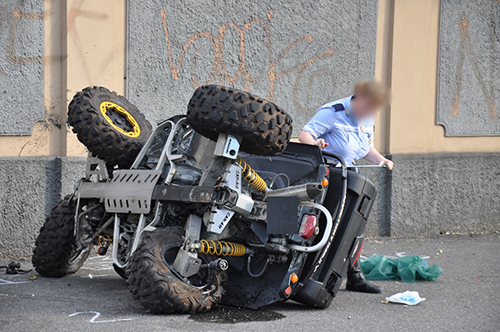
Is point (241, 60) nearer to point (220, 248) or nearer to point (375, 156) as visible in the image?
point (375, 156)

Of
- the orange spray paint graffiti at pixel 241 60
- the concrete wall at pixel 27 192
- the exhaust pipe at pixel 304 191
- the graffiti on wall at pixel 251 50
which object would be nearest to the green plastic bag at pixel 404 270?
the exhaust pipe at pixel 304 191

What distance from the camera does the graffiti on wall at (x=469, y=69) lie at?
30.2 feet

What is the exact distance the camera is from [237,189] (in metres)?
4.64

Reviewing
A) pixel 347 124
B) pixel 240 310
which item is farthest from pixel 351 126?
pixel 240 310

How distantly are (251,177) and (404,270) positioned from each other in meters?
2.02

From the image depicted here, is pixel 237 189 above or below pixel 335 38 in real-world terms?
below

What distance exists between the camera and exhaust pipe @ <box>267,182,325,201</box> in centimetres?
464

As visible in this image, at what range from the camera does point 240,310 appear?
4.81 metres

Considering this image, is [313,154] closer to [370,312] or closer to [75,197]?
A: [370,312]

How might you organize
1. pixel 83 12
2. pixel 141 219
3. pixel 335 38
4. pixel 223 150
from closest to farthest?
pixel 223 150 < pixel 141 219 < pixel 83 12 < pixel 335 38

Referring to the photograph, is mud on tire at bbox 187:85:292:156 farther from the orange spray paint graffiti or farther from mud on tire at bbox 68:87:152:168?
the orange spray paint graffiti

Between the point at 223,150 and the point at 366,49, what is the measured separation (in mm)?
4709

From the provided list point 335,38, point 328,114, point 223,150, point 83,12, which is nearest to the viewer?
point 223,150

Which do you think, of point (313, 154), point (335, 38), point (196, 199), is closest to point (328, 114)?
point (313, 154)
